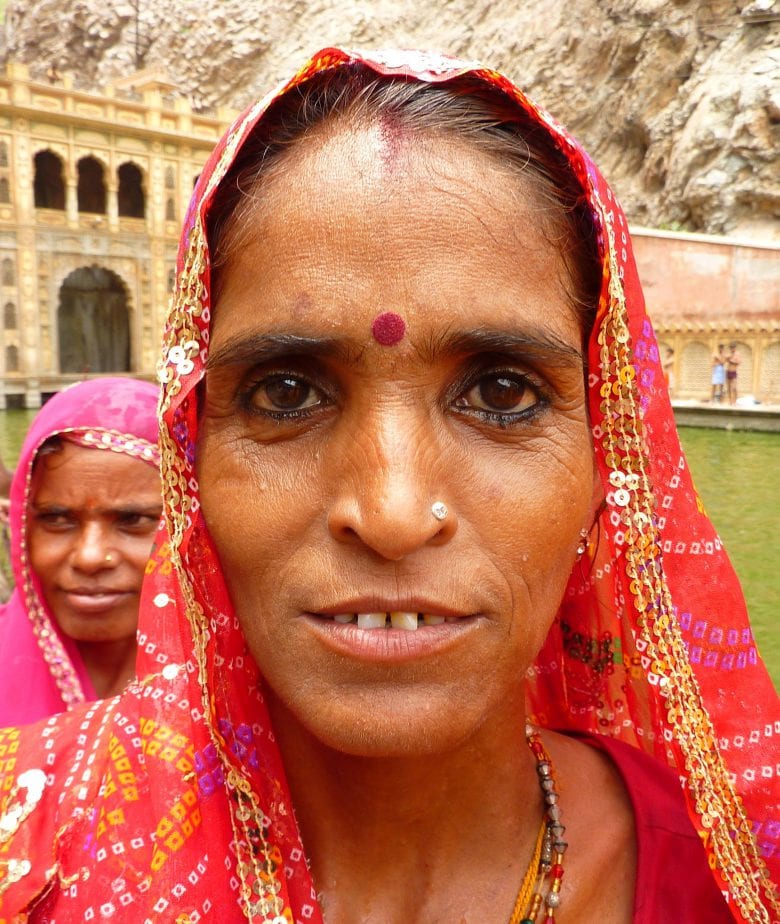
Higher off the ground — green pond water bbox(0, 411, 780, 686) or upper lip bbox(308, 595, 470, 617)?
upper lip bbox(308, 595, 470, 617)

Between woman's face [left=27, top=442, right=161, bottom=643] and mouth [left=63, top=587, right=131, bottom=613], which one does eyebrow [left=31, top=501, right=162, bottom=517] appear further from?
mouth [left=63, top=587, right=131, bottom=613]

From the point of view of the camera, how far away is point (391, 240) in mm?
966

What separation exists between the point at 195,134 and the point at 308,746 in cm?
2399

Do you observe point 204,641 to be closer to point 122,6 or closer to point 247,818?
point 247,818

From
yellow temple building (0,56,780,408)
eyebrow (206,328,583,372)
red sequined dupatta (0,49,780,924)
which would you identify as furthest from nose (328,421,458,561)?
yellow temple building (0,56,780,408)

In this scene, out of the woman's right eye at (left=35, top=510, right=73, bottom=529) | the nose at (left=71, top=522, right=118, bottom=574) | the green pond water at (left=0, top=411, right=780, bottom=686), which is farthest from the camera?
the green pond water at (left=0, top=411, right=780, bottom=686)

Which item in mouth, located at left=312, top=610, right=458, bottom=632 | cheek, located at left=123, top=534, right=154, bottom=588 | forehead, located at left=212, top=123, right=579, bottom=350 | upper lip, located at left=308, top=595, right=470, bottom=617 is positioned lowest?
cheek, located at left=123, top=534, right=154, bottom=588

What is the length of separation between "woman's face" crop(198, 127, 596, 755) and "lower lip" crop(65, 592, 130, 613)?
1764 millimetres

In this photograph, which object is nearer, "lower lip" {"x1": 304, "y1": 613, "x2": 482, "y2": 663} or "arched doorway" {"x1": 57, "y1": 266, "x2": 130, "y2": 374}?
"lower lip" {"x1": 304, "y1": 613, "x2": 482, "y2": 663}

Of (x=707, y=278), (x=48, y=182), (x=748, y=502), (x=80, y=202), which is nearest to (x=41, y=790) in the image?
(x=748, y=502)

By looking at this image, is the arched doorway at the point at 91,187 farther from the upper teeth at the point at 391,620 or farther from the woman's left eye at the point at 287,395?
the upper teeth at the point at 391,620

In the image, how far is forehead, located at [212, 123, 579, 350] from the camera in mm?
966

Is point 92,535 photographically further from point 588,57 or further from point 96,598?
point 588,57

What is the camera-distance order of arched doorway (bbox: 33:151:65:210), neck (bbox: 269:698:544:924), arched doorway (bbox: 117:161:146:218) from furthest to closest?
arched doorway (bbox: 117:161:146:218)
arched doorway (bbox: 33:151:65:210)
neck (bbox: 269:698:544:924)
